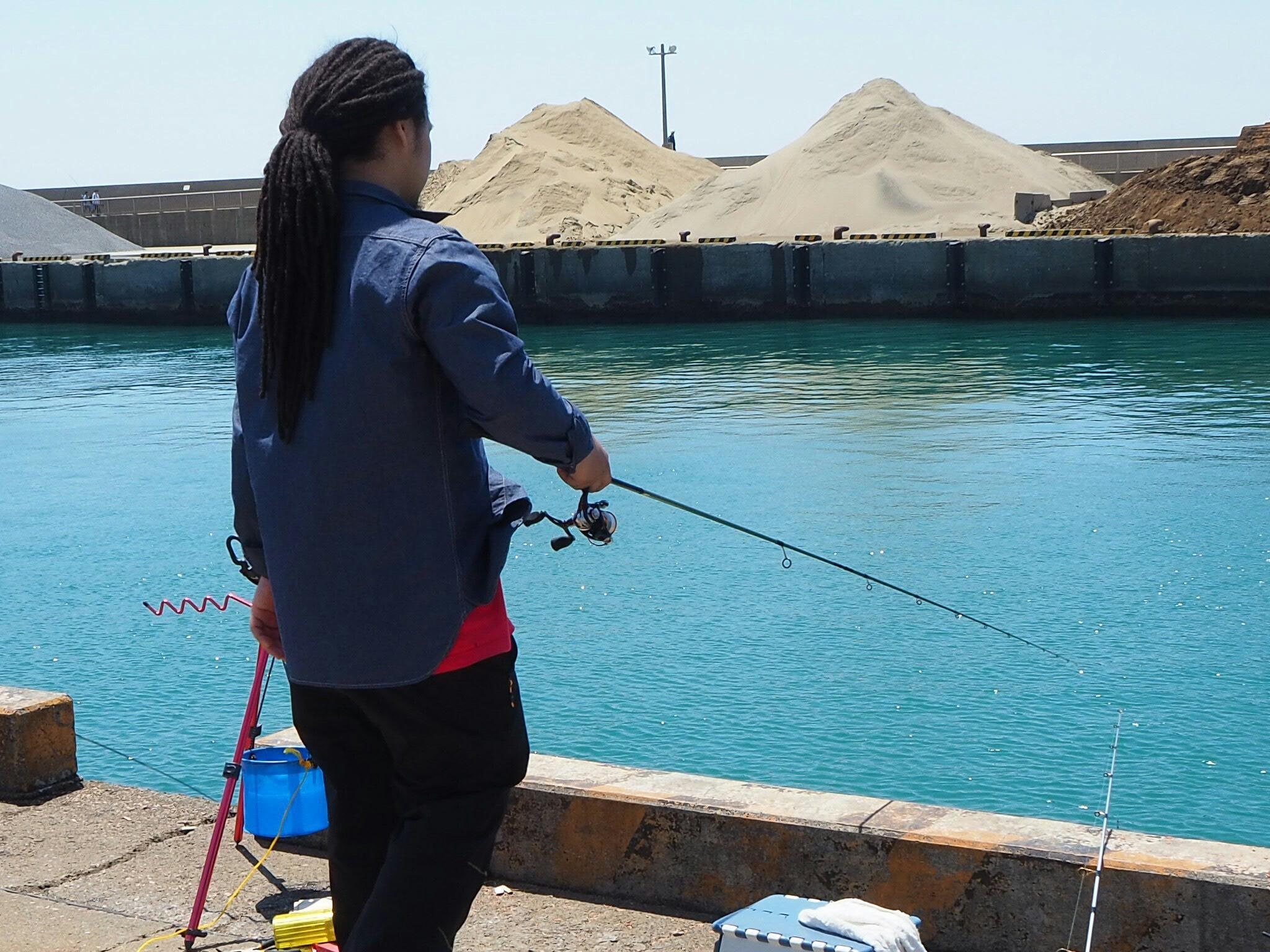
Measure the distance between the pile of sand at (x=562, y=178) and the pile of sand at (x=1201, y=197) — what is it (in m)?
13.9

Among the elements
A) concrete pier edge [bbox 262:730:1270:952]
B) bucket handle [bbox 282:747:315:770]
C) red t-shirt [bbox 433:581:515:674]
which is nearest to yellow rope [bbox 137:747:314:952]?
bucket handle [bbox 282:747:315:770]

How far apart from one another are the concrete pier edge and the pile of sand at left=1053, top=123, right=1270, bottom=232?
80.5 feet

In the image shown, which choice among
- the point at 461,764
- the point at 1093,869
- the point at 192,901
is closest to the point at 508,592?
the point at 192,901

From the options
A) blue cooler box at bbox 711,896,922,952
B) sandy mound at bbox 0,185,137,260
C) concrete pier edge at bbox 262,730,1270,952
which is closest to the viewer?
blue cooler box at bbox 711,896,922,952

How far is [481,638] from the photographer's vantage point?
208cm

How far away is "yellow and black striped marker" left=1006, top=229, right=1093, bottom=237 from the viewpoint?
84.1 ft

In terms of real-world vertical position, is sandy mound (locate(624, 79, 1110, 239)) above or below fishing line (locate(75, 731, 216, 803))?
above

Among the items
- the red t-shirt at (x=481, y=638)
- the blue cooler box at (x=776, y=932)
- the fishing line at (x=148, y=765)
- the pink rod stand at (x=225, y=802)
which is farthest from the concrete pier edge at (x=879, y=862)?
the fishing line at (x=148, y=765)

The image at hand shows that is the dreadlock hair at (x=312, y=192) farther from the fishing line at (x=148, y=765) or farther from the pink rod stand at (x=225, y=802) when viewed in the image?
the fishing line at (x=148, y=765)

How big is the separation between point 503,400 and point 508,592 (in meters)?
6.40

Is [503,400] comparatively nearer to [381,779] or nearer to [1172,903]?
[381,779]

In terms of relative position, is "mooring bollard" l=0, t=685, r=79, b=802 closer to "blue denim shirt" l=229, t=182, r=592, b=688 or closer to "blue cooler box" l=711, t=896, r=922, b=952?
"blue cooler box" l=711, t=896, r=922, b=952

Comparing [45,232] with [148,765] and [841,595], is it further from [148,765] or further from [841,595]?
[148,765]

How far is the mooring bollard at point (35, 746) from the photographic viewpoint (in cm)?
405
